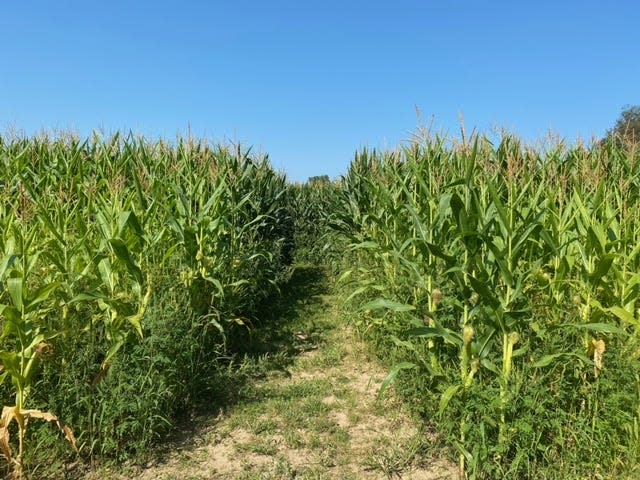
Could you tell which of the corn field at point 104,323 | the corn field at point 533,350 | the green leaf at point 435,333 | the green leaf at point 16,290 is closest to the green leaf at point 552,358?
the corn field at point 533,350

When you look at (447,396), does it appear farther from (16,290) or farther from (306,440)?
(16,290)

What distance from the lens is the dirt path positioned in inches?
114

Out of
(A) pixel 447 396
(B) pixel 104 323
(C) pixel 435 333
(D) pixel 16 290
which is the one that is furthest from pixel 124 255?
(A) pixel 447 396

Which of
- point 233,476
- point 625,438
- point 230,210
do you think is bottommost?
point 233,476

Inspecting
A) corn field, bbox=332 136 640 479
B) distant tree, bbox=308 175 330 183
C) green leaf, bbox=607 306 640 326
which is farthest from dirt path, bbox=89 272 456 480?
distant tree, bbox=308 175 330 183

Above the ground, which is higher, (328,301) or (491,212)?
(491,212)

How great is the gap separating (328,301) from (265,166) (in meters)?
3.15

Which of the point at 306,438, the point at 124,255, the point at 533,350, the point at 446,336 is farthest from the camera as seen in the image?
the point at 306,438

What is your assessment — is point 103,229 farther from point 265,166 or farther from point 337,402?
point 265,166

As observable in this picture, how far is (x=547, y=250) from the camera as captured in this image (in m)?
3.02

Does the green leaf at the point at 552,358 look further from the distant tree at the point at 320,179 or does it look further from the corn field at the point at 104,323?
the distant tree at the point at 320,179

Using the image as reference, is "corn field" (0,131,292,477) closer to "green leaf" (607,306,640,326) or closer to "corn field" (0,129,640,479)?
"corn field" (0,129,640,479)

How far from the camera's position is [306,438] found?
130 inches

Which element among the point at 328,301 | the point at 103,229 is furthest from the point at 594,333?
the point at 328,301
